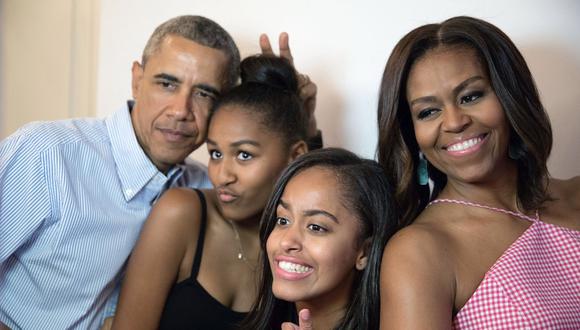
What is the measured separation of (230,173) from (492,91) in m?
0.63

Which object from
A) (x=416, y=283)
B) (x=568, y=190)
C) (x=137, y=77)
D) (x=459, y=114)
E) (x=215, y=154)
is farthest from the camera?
(x=137, y=77)

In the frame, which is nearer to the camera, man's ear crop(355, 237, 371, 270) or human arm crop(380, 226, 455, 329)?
human arm crop(380, 226, 455, 329)

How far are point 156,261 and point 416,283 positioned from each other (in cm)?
67

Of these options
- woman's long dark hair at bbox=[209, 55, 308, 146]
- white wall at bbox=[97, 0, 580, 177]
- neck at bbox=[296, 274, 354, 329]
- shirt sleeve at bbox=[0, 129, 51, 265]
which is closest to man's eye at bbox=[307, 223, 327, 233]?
neck at bbox=[296, 274, 354, 329]

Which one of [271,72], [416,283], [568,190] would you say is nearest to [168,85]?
[271,72]

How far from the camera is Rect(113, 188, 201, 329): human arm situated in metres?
1.61

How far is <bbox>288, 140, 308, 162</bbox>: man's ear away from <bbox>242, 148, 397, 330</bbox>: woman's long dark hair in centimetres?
21

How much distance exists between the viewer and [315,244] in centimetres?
135

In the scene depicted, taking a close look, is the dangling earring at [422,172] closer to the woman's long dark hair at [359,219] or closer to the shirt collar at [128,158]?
the woman's long dark hair at [359,219]

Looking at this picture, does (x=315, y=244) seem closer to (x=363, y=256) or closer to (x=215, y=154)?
(x=363, y=256)

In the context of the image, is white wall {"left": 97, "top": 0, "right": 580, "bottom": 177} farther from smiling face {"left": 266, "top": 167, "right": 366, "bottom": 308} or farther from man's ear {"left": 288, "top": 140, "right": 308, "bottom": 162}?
smiling face {"left": 266, "top": 167, "right": 366, "bottom": 308}

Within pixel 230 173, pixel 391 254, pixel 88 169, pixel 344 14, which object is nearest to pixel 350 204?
pixel 391 254

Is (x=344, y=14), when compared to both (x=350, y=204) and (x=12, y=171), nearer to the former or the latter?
(x=350, y=204)

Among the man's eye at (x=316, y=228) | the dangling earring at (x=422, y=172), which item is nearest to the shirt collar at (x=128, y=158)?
→ the man's eye at (x=316, y=228)
